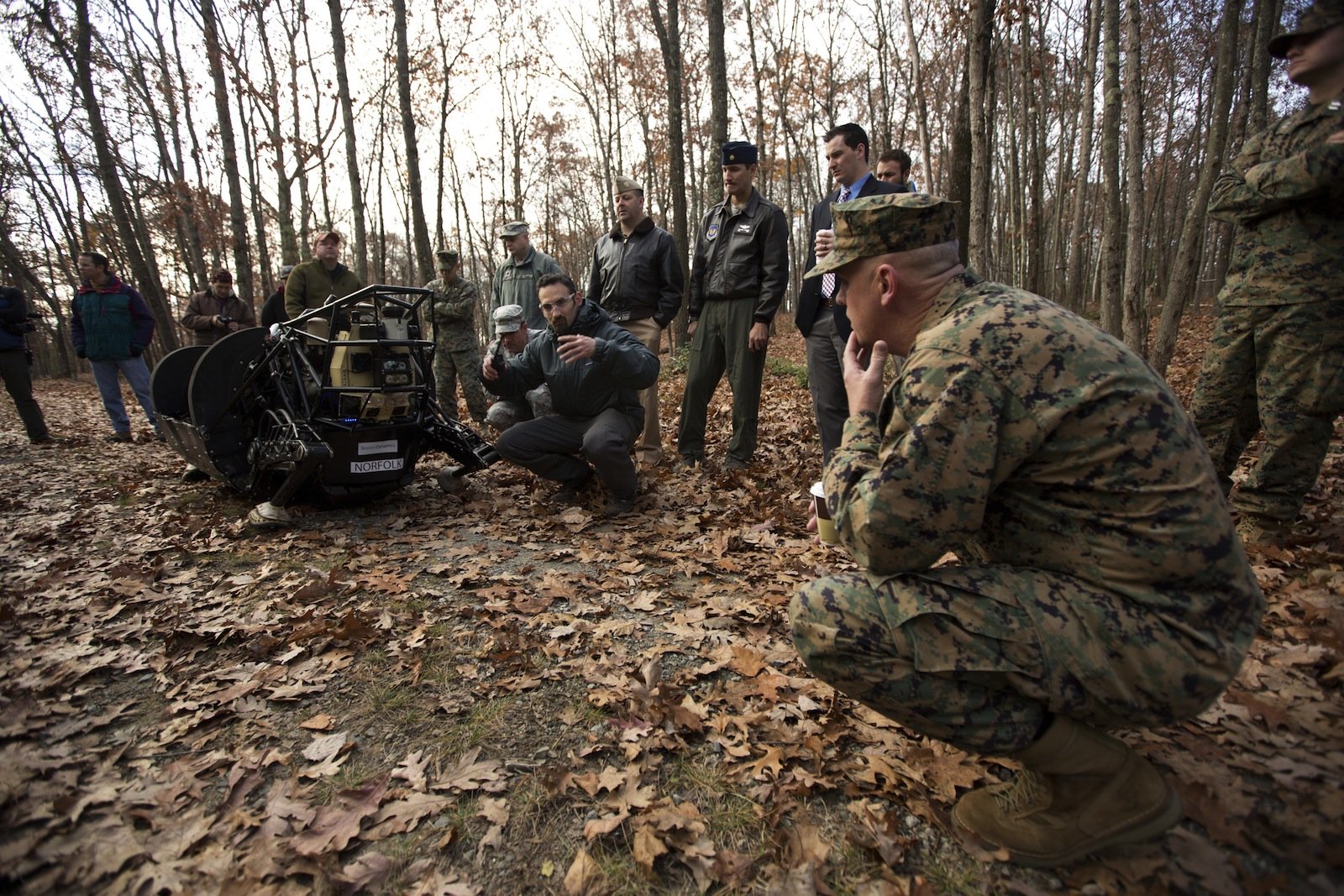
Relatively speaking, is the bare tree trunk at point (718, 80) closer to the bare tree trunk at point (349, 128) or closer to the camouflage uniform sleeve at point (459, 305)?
the camouflage uniform sleeve at point (459, 305)

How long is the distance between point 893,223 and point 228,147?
1594 centimetres

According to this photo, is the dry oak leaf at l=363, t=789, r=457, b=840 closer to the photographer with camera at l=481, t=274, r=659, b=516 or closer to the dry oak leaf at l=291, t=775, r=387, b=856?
the dry oak leaf at l=291, t=775, r=387, b=856

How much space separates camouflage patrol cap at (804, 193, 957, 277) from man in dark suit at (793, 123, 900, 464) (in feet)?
8.48

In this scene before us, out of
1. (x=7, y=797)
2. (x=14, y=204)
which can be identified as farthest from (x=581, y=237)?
(x=7, y=797)

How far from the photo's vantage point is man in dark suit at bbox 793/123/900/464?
4613 mm

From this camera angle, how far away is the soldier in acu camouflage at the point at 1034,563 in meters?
1.57

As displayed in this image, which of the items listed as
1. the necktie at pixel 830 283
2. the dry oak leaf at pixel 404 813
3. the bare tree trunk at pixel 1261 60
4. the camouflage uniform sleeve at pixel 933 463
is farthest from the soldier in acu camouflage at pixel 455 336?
the bare tree trunk at pixel 1261 60

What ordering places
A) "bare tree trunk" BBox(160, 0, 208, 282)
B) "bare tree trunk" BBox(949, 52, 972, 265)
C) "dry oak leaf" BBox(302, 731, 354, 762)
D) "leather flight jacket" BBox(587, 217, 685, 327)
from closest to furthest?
"dry oak leaf" BBox(302, 731, 354, 762) → "bare tree trunk" BBox(949, 52, 972, 265) → "leather flight jacket" BBox(587, 217, 685, 327) → "bare tree trunk" BBox(160, 0, 208, 282)

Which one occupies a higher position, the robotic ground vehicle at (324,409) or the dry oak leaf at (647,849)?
the robotic ground vehicle at (324,409)

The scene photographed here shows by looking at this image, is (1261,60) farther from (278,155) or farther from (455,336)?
(278,155)

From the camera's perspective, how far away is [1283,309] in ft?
10.3

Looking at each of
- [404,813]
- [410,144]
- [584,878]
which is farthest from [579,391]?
[410,144]

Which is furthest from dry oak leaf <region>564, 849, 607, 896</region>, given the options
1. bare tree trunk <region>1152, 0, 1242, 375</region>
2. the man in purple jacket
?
the man in purple jacket

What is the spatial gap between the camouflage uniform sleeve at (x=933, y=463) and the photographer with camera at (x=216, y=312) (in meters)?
9.15
